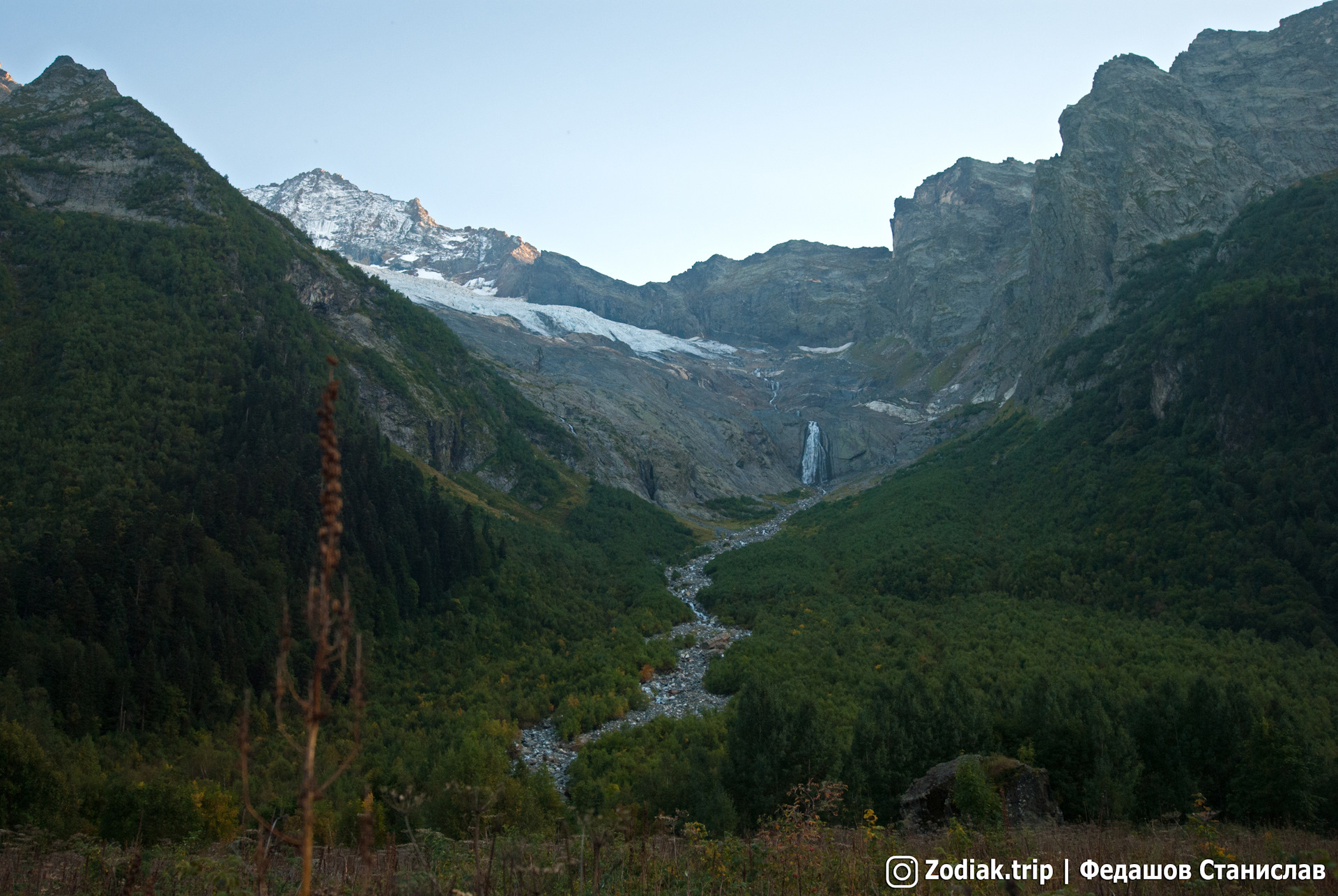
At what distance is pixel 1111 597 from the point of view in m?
39.0

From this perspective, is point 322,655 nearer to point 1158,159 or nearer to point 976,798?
point 976,798

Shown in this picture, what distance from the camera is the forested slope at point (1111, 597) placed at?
67.8 feet

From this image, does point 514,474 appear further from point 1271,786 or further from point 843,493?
point 1271,786

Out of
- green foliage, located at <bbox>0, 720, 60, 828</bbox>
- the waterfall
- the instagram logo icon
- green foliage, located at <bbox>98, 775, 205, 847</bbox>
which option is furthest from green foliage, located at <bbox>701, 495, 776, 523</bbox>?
the instagram logo icon

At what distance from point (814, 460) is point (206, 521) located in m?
110

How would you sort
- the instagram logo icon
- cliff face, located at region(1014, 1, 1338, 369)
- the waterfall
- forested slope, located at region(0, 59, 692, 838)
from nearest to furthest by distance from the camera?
the instagram logo icon → forested slope, located at region(0, 59, 692, 838) → cliff face, located at region(1014, 1, 1338, 369) → the waterfall

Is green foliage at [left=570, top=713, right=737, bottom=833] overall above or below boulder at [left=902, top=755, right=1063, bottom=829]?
below

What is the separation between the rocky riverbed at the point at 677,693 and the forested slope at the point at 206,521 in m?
1.09

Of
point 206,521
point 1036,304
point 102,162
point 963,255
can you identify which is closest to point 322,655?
point 206,521

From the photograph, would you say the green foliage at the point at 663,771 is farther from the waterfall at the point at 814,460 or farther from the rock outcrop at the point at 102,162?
the waterfall at the point at 814,460

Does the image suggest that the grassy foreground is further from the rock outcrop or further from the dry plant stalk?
the rock outcrop

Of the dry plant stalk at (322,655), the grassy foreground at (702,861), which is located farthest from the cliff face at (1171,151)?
the dry plant stalk at (322,655)

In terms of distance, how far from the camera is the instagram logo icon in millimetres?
11508

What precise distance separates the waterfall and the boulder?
11021 centimetres
